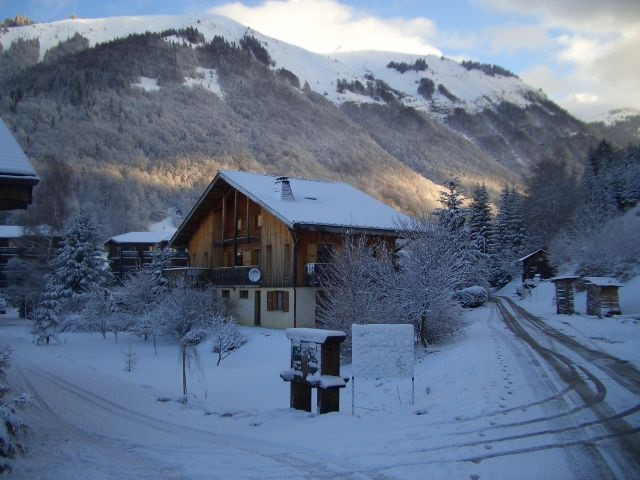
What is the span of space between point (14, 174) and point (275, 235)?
2355 cm

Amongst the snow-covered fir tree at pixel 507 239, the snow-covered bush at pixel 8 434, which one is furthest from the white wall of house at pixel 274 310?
the snow-covered fir tree at pixel 507 239

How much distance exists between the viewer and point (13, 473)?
580cm

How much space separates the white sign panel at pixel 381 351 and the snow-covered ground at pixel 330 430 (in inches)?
26.8

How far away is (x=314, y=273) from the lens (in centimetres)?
2820

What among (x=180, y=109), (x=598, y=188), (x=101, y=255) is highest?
(x=180, y=109)

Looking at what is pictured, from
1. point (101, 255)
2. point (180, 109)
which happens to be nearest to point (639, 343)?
point (101, 255)

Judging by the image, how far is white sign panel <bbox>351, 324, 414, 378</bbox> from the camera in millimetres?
9789

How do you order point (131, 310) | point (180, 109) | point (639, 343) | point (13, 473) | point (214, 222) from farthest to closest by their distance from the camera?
point (180, 109) → point (214, 222) → point (131, 310) → point (639, 343) → point (13, 473)

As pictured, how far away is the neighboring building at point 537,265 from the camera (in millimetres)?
54812

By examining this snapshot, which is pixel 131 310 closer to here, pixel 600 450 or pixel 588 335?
pixel 588 335

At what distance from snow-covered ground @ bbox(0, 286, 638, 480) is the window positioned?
14248mm

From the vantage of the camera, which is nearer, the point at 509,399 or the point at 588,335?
the point at 509,399

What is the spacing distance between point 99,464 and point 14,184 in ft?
12.4

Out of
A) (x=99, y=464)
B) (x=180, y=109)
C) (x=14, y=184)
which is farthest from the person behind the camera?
(x=180, y=109)
